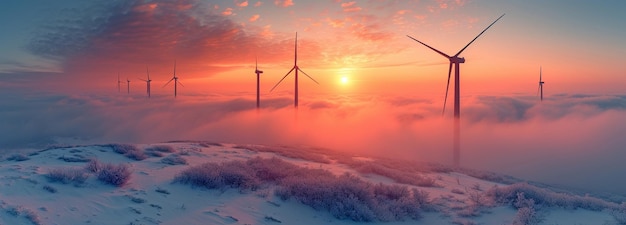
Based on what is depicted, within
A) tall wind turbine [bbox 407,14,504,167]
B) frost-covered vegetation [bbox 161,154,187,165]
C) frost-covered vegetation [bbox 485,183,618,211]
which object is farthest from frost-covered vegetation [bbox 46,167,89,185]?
tall wind turbine [bbox 407,14,504,167]

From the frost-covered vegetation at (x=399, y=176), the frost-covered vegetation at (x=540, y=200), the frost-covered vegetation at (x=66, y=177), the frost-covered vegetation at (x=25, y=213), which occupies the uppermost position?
the frost-covered vegetation at (x=66, y=177)

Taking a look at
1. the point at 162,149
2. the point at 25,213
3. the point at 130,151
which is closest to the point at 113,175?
the point at 25,213

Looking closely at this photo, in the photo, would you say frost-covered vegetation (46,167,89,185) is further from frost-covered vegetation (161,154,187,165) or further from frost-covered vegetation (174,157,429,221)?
frost-covered vegetation (161,154,187,165)

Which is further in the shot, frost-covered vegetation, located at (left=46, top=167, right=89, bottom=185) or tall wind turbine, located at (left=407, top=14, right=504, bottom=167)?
tall wind turbine, located at (left=407, top=14, right=504, bottom=167)

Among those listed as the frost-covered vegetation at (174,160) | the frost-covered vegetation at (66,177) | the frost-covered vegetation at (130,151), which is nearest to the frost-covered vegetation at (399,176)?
the frost-covered vegetation at (174,160)

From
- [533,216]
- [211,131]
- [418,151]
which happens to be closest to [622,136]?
[418,151]

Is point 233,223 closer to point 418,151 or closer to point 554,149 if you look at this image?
point 418,151

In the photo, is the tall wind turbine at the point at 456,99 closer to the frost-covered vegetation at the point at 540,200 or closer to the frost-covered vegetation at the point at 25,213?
the frost-covered vegetation at the point at 540,200

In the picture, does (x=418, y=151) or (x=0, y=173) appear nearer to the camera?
(x=0, y=173)

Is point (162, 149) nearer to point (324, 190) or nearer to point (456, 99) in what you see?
point (324, 190)
